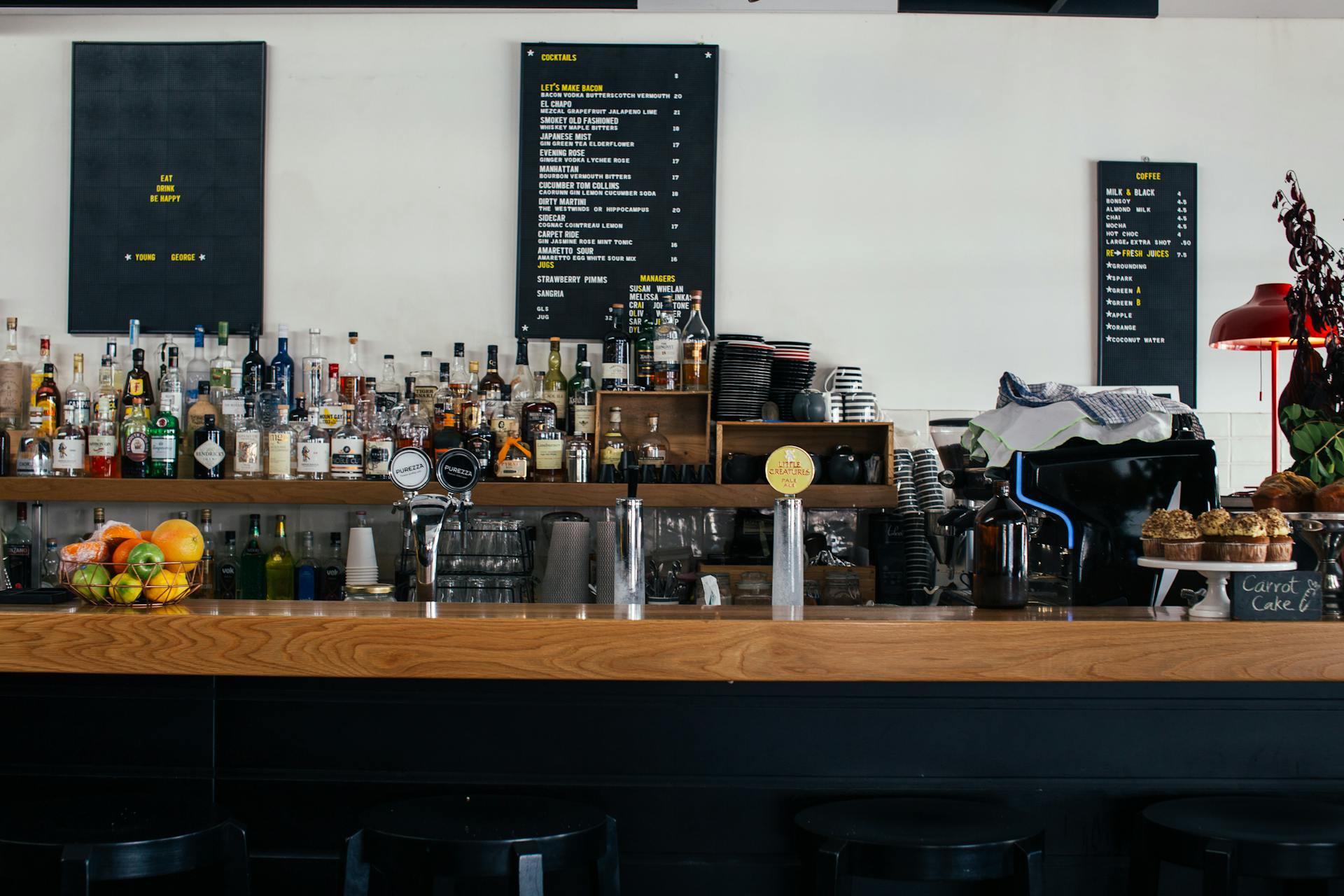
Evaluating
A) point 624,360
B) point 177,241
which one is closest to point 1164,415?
point 624,360

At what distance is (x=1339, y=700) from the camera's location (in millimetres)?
1914

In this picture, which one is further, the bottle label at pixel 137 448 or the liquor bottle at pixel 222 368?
the liquor bottle at pixel 222 368

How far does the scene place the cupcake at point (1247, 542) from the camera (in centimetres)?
183

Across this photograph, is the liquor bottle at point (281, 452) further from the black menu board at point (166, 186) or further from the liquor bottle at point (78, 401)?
the liquor bottle at point (78, 401)

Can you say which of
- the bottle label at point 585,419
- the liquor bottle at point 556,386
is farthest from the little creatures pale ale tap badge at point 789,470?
the liquor bottle at point 556,386

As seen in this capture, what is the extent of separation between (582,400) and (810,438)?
2.38 ft

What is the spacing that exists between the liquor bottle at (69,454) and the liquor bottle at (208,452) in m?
0.34

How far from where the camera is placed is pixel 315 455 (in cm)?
364

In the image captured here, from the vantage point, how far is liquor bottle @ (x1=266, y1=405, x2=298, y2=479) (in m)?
3.66

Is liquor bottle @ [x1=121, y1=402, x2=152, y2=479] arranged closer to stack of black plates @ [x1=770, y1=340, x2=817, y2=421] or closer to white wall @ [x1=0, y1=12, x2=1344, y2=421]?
white wall @ [x1=0, y1=12, x2=1344, y2=421]

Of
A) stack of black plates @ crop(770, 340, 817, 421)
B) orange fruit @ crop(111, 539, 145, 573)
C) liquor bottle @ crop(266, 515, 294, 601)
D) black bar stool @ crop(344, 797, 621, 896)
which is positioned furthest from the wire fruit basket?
stack of black plates @ crop(770, 340, 817, 421)

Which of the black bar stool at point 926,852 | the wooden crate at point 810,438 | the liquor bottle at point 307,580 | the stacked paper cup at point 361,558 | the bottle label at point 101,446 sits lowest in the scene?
the black bar stool at point 926,852

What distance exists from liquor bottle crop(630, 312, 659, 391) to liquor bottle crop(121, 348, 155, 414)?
154cm

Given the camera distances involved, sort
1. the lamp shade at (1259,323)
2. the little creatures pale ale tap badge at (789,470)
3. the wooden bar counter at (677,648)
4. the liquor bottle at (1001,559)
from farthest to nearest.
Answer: the lamp shade at (1259,323) < the little creatures pale ale tap badge at (789,470) < the liquor bottle at (1001,559) < the wooden bar counter at (677,648)
